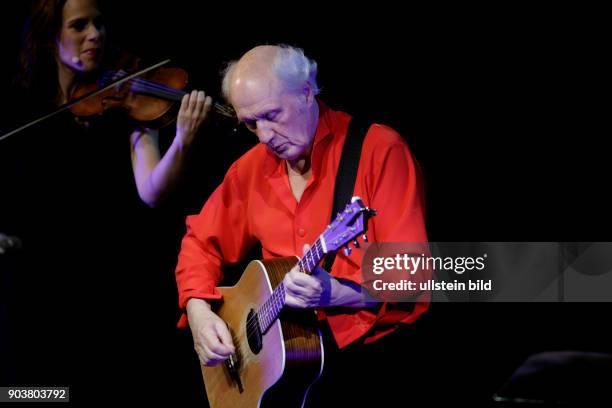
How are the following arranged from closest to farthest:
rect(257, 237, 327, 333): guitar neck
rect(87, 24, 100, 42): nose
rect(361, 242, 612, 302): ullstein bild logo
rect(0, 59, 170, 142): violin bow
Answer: rect(257, 237, 327, 333): guitar neck, rect(361, 242, 612, 302): ullstein bild logo, rect(0, 59, 170, 142): violin bow, rect(87, 24, 100, 42): nose

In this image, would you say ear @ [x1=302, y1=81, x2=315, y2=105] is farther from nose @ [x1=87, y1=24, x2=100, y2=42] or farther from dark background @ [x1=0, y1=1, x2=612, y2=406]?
nose @ [x1=87, y1=24, x2=100, y2=42]

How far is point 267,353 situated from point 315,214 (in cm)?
49

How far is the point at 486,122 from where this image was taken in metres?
3.07

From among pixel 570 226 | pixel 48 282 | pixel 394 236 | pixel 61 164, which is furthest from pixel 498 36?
pixel 48 282

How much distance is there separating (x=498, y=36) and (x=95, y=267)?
1.99 metres

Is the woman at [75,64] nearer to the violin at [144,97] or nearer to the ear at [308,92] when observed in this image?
the violin at [144,97]

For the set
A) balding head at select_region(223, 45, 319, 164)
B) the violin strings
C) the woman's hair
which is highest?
the woman's hair

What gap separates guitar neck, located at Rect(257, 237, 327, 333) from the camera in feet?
7.98

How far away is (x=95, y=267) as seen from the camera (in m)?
3.70

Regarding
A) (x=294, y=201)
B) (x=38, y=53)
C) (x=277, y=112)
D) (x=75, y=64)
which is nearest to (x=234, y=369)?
(x=294, y=201)

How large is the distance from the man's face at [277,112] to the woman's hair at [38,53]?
132 cm

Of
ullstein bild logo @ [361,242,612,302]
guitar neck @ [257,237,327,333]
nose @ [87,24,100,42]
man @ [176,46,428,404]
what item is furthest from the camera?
nose @ [87,24,100,42]

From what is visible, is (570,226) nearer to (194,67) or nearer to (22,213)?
(194,67)

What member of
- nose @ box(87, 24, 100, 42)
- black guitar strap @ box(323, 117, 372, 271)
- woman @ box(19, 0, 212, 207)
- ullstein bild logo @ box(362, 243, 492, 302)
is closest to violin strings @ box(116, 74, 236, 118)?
woman @ box(19, 0, 212, 207)
